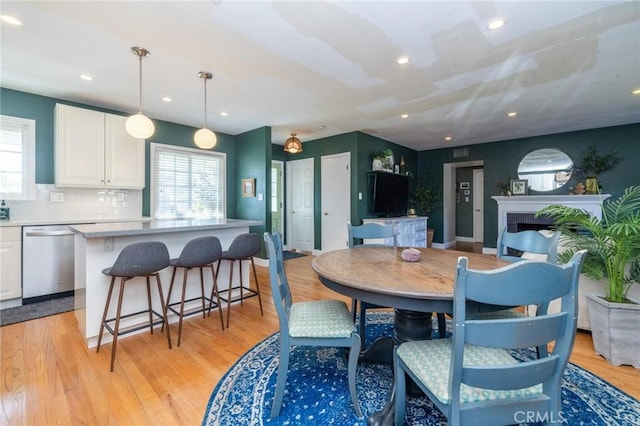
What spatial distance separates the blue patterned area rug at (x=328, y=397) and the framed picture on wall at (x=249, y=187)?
3.43 m

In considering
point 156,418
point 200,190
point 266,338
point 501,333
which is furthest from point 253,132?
point 501,333

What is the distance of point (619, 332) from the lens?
1.94 meters

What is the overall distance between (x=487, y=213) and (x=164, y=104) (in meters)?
6.65

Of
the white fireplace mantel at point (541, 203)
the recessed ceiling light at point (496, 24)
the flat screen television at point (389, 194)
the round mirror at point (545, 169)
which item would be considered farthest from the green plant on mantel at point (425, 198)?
the recessed ceiling light at point (496, 24)

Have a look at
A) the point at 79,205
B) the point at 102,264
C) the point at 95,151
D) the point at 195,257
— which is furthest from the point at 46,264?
the point at 195,257

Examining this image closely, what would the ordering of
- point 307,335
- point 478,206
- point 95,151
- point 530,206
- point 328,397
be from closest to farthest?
1. point 307,335
2. point 328,397
3. point 95,151
4. point 530,206
5. point 478,206

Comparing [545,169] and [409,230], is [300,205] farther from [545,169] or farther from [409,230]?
[545,169]

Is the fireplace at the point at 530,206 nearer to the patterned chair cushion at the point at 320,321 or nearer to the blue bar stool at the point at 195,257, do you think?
the patterned chair cushion at the point at 320,321

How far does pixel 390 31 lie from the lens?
7.15 ft

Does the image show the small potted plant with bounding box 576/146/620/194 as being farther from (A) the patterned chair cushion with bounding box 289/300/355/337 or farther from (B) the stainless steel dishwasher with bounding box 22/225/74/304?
(B) the stainless steel dishwasher with bounding box 22/225/74/304

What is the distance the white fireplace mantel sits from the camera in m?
4.86

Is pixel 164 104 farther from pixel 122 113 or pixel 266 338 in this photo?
pixel 266 338

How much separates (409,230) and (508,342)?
5022mm

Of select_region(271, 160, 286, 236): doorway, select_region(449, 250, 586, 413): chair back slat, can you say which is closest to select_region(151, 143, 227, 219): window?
select_region(271, 160, 286, 236): doorway
